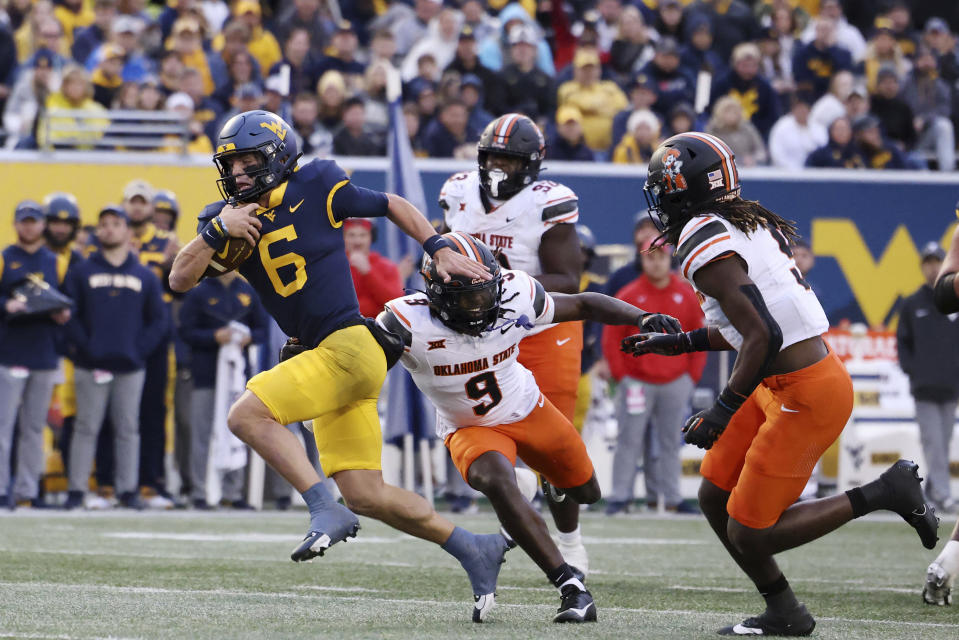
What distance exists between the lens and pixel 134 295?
11.1 m

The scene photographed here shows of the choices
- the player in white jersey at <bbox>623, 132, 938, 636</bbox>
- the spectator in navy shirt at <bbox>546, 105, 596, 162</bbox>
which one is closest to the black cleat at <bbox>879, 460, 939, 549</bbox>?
the player in white jersey at <bbox>623, 132, 938, 636</bbox>

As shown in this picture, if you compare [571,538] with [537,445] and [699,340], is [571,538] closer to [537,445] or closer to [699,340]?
[537,445]

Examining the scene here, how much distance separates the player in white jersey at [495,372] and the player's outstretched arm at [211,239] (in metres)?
0.65

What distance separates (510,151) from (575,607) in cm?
249

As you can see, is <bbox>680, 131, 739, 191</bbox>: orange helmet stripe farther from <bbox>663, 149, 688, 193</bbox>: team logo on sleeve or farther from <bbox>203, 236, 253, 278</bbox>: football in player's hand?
<bbox>203, 236, 253, 278</bbox>: football in player's hand

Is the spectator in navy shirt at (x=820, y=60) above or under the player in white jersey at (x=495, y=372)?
above

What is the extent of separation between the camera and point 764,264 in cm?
504

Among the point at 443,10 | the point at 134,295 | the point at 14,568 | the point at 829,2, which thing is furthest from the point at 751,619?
the point at 829,2

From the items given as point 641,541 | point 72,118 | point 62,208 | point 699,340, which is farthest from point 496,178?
point 72,118

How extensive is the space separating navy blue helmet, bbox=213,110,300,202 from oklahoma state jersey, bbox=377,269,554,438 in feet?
2.18

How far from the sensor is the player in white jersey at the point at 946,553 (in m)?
5.74

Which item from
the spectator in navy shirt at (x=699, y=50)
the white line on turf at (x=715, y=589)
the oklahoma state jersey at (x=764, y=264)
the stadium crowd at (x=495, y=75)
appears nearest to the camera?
the oklahoma state jersey at (x=764, y=264)

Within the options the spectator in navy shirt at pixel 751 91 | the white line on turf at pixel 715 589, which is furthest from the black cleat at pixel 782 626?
the spectator in navy shirt at pixel 751 91

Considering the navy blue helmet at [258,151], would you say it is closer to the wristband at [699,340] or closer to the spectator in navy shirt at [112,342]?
the wristband at [699,340]
